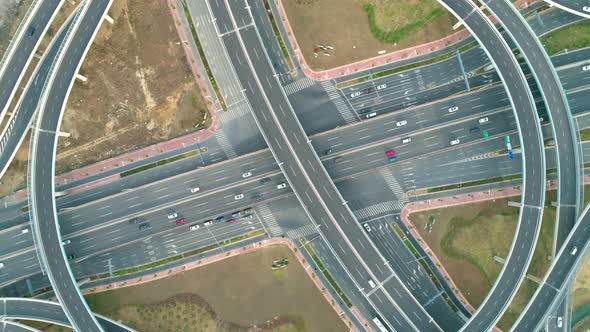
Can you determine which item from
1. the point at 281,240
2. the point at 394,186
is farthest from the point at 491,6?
the point at 281,240

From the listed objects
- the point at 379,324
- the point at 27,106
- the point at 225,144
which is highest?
the point at 27,106

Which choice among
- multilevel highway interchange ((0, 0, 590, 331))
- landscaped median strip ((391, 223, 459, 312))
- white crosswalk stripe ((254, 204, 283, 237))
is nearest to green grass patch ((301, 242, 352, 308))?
multilevel highway interchange ((0, 0, 590, 331))

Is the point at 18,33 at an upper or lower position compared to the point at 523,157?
upper

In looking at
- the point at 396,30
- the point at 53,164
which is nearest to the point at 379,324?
the point at 396,30

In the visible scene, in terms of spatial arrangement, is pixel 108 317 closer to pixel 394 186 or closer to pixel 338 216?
pixel 338 216

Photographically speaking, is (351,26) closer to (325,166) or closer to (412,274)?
(325,166)

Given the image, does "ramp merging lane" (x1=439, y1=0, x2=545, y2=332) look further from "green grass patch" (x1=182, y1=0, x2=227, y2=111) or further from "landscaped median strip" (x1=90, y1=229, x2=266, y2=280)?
"green grass patch" (x1=182, y1=0, x2=227, y2=111)

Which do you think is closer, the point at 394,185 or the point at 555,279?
the point at 555,279
